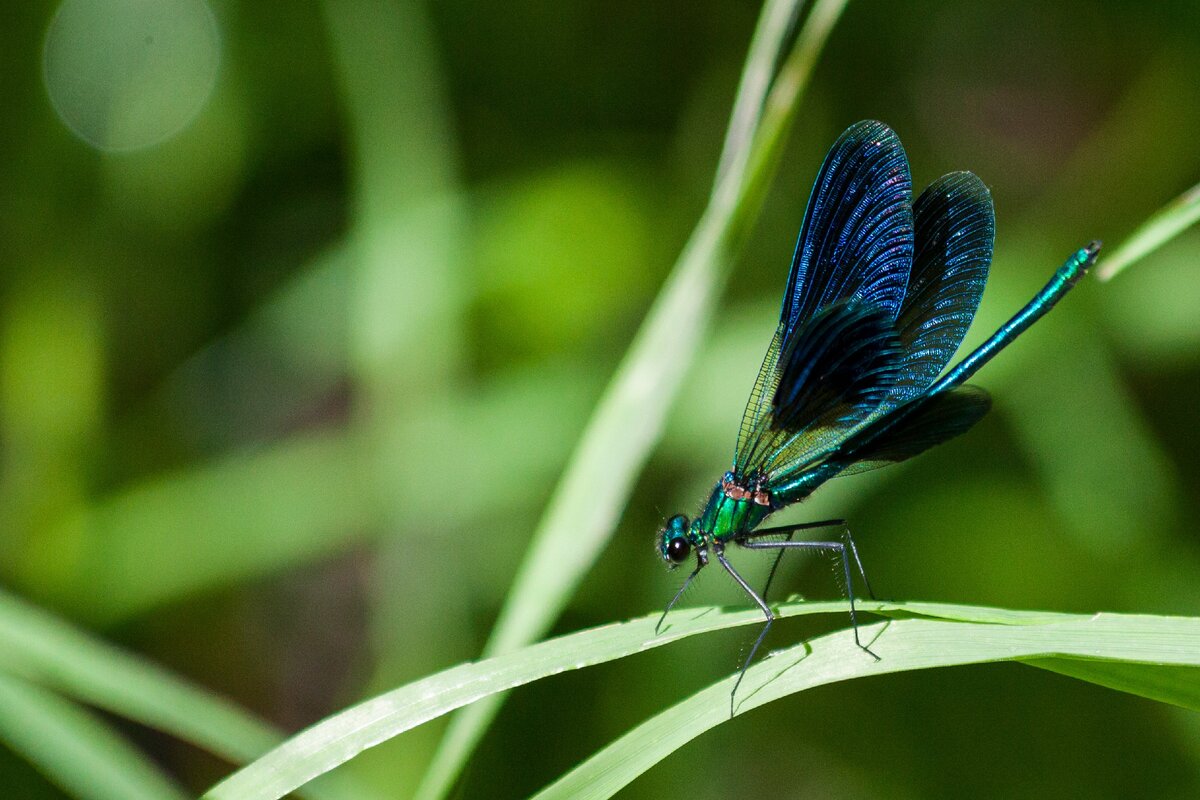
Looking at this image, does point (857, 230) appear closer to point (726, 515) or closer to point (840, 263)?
point (840, 263)

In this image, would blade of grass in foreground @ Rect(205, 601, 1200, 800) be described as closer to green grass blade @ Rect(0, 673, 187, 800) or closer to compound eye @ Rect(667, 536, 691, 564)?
green grass blade @ Rect(0, 673, 187, 800)

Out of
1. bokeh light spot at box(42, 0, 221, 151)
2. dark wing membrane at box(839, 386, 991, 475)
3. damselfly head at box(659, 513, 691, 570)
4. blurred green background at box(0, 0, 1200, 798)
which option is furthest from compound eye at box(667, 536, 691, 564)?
bokeh light spot at box(42, 0, 221, 151)

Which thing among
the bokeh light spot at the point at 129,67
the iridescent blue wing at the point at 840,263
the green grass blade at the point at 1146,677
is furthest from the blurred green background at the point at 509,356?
the green grass blade at the point at 1146,677

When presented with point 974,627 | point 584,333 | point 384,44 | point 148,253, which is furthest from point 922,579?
point 148,253

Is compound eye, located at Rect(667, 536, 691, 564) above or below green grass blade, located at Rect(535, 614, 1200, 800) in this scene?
above

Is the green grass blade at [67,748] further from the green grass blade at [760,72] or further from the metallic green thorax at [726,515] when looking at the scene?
the green grass blade at [760,72]

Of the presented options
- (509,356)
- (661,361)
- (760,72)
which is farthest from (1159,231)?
(509,356)
